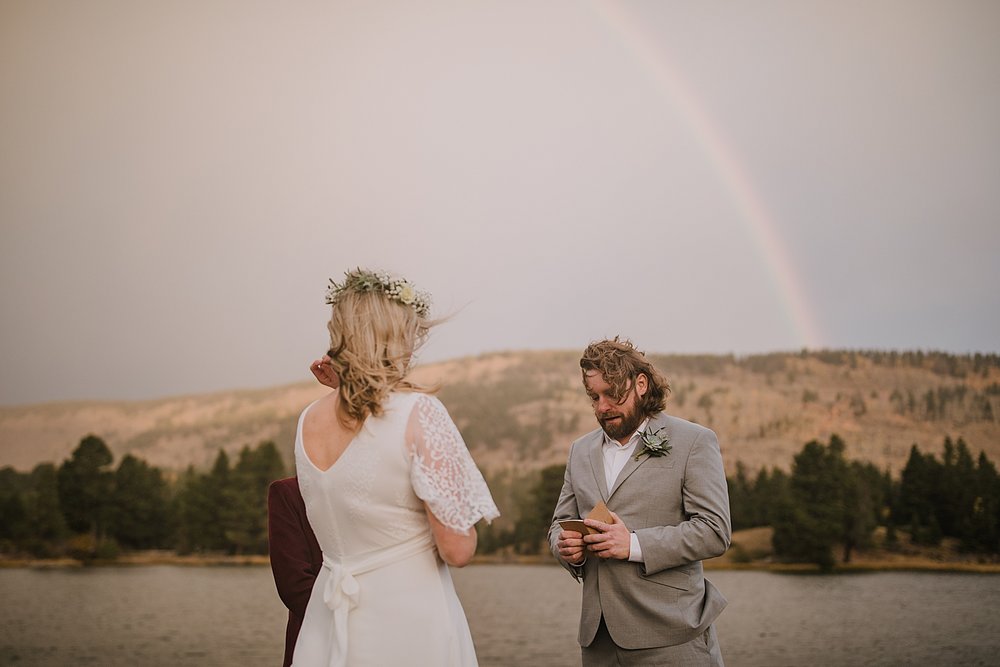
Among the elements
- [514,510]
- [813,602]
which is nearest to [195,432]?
[514,510]

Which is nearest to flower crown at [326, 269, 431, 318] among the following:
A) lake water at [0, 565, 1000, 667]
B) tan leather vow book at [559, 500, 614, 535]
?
tan leather vow book at [559, 500, 614, 535]

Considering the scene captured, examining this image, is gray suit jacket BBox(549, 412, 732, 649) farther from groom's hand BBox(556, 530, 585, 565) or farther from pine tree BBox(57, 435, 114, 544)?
pine tree BBox(57, 435, 114, 544)

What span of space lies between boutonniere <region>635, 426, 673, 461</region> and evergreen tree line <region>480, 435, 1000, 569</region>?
83.3 feet

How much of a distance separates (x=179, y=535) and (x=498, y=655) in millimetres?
16085

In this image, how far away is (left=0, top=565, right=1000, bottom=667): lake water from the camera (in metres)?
23.0

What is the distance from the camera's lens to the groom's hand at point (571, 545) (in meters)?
3.55

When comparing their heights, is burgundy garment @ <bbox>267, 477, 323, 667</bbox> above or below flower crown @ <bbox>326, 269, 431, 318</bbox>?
below

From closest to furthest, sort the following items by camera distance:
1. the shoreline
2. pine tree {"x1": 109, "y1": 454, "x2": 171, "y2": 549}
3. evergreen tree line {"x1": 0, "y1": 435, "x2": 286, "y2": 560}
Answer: the shoreline
evergreen tree line {"x1": 0, "y1": 435, "x2": 286, "y2": 560}
pine tree {"x1": 109, "y1": 454, "x2": 171, "y2": 549}

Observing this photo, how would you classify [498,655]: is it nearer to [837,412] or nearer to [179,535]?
[179,535]

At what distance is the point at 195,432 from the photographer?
134 feet

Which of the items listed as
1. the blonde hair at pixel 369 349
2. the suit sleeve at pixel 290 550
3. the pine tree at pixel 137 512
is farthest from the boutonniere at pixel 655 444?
the pine tree at pixel 137 512

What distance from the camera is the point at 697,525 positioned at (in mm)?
3520

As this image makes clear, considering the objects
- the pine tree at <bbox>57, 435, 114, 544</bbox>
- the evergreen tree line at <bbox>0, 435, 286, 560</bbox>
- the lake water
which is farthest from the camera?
the evergreen tree line at <bbox>0, 435, 286, 560</bbox>

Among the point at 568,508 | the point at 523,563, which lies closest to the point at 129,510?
the point at 523,563
